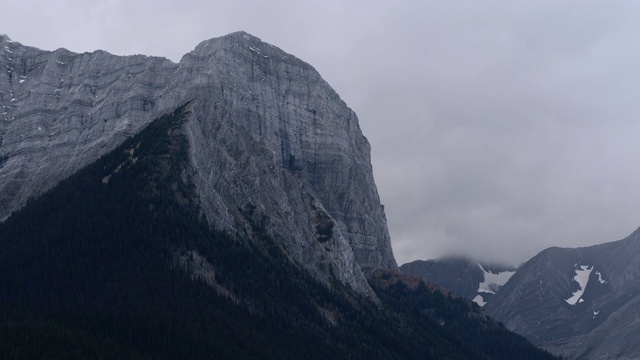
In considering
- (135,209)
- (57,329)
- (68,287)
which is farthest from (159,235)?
(57,329)

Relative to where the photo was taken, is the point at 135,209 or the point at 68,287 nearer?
the point at 68,287

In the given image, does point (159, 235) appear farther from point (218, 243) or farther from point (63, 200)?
point (63, 200)

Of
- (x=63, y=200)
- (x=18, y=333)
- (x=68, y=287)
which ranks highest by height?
(x=63, y=200)

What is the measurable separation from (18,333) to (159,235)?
54989mm

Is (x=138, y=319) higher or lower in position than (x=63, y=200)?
lower

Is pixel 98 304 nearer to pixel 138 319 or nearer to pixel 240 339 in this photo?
pixel 138 319

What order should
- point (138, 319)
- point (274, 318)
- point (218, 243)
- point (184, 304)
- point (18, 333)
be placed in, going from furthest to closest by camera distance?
point (218, 243) → point (274, 318) → point (184, 304) → point (138, 319) → point (18, 333)

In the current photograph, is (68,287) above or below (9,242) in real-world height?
below

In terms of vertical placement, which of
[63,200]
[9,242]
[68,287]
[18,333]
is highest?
[63,200]

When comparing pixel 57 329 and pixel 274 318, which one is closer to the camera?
pixel 57 329

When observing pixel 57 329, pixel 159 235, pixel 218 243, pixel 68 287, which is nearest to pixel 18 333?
pixel 57 329

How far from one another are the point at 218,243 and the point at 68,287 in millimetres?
39374

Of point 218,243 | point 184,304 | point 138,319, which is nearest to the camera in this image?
point 138,319

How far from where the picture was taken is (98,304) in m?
155
